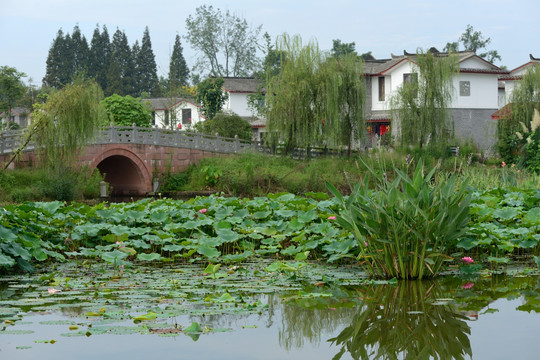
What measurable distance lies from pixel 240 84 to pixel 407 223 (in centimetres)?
3983

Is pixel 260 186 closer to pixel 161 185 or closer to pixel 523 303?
pixel 161 185

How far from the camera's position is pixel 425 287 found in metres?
6.02

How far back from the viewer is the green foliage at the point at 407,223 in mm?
6141

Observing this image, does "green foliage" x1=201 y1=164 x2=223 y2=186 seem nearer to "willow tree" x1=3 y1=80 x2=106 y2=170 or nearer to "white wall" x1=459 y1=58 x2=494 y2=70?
"willow tree" x1=3 y1=80 x2=106 y2=170

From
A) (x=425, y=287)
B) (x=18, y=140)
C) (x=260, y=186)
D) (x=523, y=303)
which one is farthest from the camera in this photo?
(x=260, y=186)

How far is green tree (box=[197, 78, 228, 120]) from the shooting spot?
42562 millimetres

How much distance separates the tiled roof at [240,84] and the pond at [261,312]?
1513 inches

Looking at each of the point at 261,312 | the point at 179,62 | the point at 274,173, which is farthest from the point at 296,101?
the point at 179,62

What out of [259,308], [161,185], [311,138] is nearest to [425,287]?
[259,308]

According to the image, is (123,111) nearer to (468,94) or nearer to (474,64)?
(468,94)

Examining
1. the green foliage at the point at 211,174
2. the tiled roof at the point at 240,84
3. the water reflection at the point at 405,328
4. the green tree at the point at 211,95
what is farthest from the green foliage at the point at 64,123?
the tiled roof at the point at 240,84

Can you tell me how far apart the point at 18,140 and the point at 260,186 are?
853 cm

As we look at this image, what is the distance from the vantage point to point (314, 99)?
94.8 feet

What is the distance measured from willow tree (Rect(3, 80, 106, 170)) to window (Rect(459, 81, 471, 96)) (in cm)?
1781
